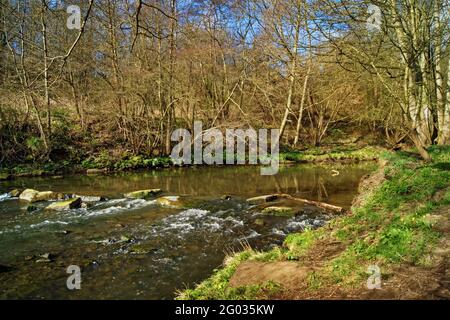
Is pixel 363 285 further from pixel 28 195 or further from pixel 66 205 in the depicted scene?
pixel 28 195

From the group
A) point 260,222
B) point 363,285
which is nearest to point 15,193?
point 260,222

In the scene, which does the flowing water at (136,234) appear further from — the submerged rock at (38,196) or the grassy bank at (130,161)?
the grassy bank at (130,161)

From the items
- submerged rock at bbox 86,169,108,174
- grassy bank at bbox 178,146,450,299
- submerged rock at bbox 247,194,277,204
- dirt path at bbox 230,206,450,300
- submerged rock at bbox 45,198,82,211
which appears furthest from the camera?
submerged rock at bbox 86,169,108,174

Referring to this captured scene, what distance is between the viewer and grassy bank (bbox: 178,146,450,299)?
4.29 metres

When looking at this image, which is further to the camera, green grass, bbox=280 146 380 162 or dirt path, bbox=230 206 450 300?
green grass, bbox=280 146 380 162

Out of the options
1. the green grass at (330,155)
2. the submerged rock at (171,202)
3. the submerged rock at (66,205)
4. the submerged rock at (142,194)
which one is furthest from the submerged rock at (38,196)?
the green grass at (330,155)

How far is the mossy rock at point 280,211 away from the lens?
32.3 feet

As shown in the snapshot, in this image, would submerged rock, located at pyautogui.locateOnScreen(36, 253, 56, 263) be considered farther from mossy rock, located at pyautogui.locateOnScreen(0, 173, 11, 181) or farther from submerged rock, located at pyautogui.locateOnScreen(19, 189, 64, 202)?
mossy rock, located at pyautogui.locateOnScreen(0, 173, 11, 181)

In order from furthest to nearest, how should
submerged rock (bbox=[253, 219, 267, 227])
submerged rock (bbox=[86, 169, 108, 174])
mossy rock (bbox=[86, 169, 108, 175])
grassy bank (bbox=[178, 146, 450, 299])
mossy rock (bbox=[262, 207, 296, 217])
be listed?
submerged rock (bbox=[86, 169, 108, 174])
mossy rock (bbox=[86, 169, 108, 175])
mossy rock (bbox=[262, 207, 296, 217])
submerged rock (bbox=[253, 219, 267, 227])
grassy bank (bbox=[178, 146, 450, 299])

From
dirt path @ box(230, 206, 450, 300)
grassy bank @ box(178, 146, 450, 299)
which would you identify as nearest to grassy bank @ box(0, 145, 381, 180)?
grassy bank @ box(178, 146, 450, 299)

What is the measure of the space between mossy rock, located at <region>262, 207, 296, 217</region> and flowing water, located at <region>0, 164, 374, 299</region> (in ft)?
0.94

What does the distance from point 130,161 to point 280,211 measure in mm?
11266

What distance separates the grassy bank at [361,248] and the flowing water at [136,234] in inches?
37.8
